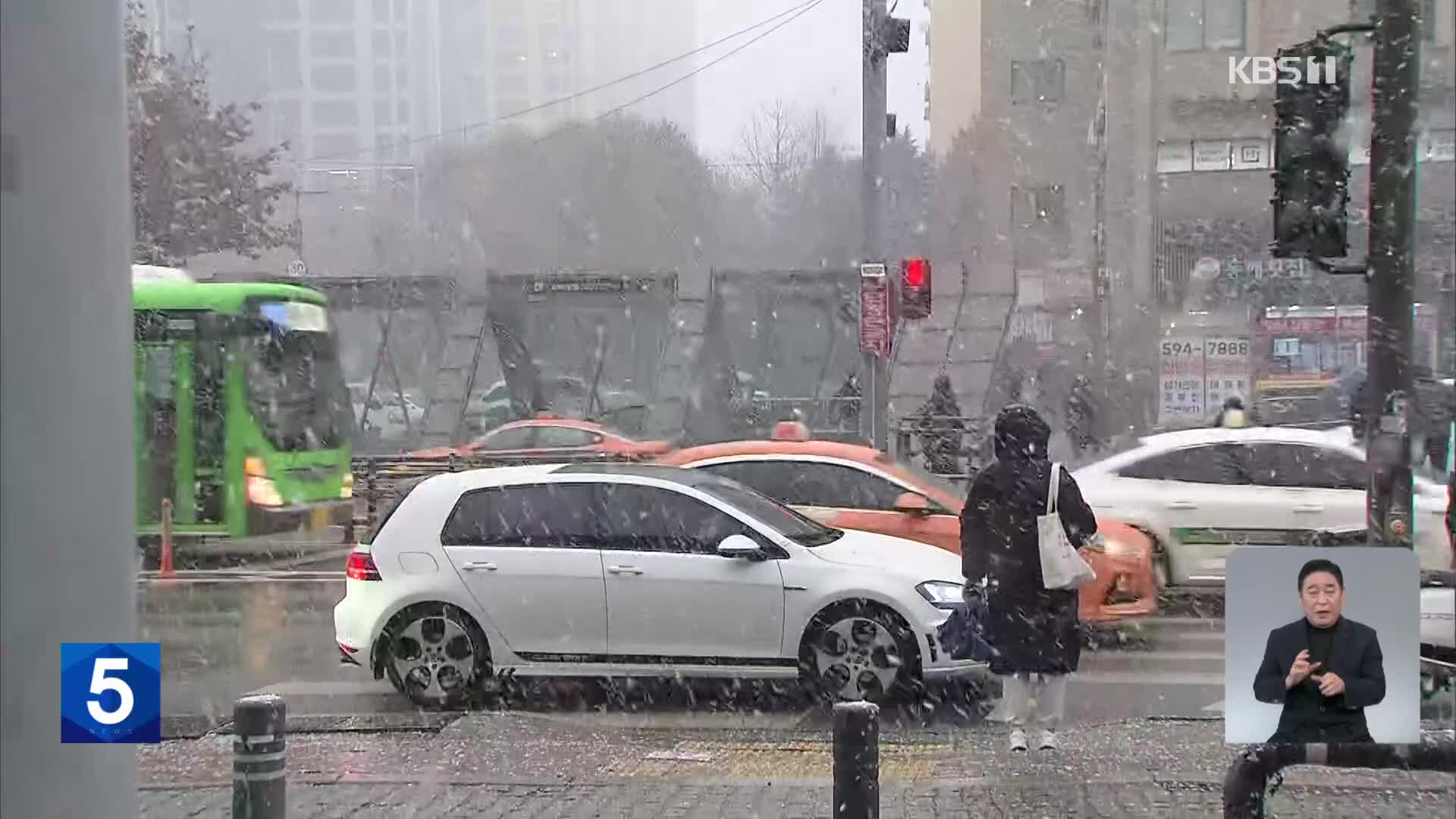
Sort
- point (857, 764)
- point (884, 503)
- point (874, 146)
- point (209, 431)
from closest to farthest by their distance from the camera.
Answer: point (857, 764) → point (884, 503) → point (209, 431) → point (874, 146)

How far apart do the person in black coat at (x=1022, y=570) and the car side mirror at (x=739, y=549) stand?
4.08 ft

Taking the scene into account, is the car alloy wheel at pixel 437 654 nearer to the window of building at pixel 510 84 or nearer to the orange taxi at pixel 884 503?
the orange taxi at pixel 884 503

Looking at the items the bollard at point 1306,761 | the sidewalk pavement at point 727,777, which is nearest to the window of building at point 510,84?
the sidewalk pavement at point 727,777

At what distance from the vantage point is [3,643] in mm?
3115

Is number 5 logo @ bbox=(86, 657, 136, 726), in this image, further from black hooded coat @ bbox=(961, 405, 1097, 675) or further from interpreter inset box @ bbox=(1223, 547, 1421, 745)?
black hooded coat @ bbox=(961, 405, 1097, 675)

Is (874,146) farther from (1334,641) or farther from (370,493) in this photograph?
(1334,641)

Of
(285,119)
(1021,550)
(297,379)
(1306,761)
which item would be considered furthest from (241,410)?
(1306,761)

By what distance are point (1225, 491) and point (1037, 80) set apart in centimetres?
1280

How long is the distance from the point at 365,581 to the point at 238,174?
9.95 metres

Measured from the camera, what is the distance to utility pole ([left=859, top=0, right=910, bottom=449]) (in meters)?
12.5

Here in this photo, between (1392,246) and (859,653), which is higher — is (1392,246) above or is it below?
above

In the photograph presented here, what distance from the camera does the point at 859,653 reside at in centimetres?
709

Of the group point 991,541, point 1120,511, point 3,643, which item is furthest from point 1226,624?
point 1120,511

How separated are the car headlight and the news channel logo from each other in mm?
4473
